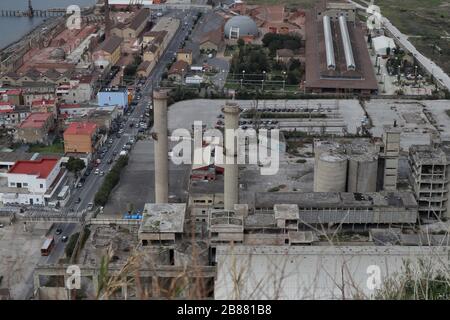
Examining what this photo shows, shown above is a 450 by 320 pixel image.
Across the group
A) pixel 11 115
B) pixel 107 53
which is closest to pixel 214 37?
pixel 107 53

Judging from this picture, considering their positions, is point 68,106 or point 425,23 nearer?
point 68,106

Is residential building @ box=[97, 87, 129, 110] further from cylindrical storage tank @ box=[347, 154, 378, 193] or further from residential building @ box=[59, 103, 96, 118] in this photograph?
cylindrical storage tank @ box=[347, 154, 378, 193]

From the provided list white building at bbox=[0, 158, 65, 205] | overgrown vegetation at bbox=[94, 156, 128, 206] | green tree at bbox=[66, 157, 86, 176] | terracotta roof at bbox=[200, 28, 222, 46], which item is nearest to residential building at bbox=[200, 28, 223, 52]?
terracotta roof at bbox=[200, 28, 222, 46]

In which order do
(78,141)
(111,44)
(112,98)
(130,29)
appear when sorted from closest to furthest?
(78,141), (112,98), (111,44), (130,29)

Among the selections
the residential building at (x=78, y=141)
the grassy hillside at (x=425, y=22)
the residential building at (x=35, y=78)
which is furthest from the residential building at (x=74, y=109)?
the grassy hillside at (x=425, y=22)

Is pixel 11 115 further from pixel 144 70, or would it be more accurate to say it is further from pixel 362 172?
pixel 362 172

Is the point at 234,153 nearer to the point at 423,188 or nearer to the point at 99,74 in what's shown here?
the point at 423,188

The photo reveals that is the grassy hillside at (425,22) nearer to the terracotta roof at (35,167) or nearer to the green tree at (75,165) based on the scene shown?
the green tree at (75,165)
